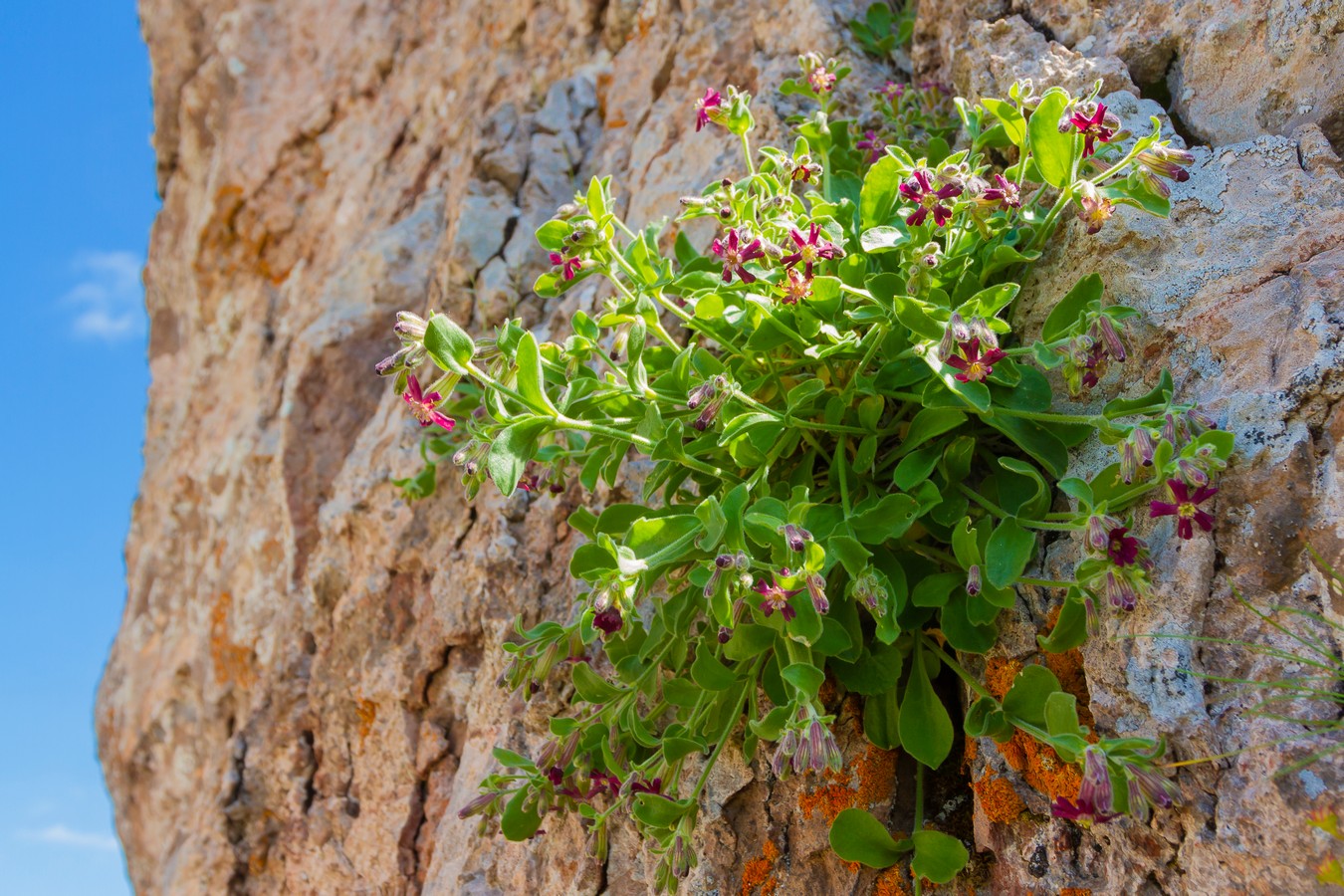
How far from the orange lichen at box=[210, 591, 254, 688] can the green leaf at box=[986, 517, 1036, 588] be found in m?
4.09

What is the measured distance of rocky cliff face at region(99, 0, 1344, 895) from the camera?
2.08 meters

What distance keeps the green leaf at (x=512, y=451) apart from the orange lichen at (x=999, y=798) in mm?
1238

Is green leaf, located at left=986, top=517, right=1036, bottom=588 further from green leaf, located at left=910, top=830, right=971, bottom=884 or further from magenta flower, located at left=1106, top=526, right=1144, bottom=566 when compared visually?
green leaf, located at left=910, top=830, right=971, bottom=884

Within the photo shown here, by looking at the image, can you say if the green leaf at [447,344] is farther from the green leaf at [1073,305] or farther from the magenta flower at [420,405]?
the green leaf at [1073,305]

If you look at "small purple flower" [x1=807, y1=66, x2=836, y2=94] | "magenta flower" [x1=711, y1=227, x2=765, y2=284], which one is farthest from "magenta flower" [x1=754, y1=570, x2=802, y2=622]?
"small purple flower" [x1=807, y1=66, x2=836, y2=94]

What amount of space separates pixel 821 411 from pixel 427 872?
2254 mm

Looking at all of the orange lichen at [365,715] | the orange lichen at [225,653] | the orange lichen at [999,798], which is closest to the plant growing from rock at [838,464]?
the orange lichen at [999,798]

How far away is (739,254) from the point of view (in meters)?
2.40

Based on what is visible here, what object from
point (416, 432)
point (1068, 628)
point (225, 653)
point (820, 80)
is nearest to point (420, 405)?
point (1068, 628)

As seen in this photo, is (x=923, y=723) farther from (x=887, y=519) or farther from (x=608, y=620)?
(x=608, y=620)

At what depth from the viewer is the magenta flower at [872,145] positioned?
3254 mm

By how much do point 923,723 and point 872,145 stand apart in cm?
186

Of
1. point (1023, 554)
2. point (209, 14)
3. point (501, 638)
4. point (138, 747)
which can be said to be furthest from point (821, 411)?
point (209, 14)

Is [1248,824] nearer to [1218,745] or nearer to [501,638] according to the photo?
[1218,745]
